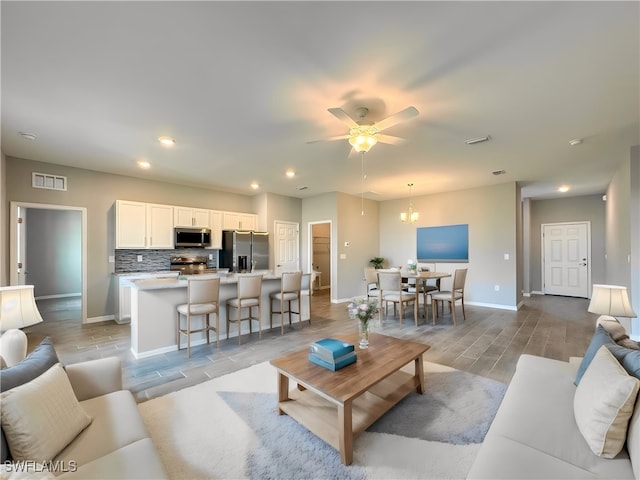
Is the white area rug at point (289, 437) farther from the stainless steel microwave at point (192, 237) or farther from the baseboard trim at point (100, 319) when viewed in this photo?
the stainless steel microwave at point (192, 237)

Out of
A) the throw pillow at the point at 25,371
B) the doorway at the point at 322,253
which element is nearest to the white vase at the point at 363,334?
the throw pillow at the point at 25,371

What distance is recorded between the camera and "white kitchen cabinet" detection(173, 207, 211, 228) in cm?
577

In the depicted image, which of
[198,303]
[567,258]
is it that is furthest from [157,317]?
[567,258]

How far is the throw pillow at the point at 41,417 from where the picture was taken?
3.59 ft

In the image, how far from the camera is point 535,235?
7.96 metres

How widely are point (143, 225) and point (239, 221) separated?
79.5 inches

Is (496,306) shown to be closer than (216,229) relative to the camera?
Yes

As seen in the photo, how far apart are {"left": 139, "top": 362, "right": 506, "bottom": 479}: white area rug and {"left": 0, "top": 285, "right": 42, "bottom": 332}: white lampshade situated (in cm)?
106

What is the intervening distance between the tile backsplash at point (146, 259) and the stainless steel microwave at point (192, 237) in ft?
1.36

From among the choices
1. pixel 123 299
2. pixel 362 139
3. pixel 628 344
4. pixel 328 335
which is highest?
pixel 362 139

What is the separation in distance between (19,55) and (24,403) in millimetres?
2351

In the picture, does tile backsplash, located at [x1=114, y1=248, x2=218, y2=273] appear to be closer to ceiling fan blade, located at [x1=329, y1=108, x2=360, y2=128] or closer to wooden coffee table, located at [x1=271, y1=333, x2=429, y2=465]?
wooden coffee table, located at [x1=271, y1=333, x2=429, y2=465]

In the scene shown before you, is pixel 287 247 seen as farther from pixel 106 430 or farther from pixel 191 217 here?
pixel 106 430

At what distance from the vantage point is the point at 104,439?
133 cm
